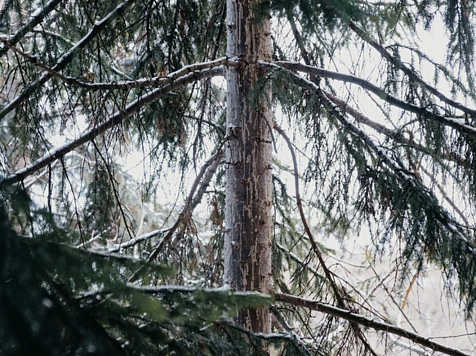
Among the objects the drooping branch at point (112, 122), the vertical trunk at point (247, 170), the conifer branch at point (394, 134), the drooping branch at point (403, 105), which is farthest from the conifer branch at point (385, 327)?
the drooping branch at point (112, 122)

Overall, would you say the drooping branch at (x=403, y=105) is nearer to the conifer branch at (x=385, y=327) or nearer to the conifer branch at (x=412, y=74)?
the conifer branch at (x=412, y=74)

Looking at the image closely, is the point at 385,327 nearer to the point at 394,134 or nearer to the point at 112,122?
the point at 394,134

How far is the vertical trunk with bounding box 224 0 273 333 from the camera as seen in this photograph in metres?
2.76

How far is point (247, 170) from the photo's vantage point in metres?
2.85

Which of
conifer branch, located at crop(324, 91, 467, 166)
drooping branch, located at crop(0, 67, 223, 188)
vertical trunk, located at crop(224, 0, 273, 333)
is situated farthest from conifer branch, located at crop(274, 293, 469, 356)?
drooping branch, located at crop(0, 67, 223, 188)

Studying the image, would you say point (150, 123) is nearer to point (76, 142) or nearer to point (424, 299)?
point (76, 142)

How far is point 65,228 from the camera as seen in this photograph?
100 cm

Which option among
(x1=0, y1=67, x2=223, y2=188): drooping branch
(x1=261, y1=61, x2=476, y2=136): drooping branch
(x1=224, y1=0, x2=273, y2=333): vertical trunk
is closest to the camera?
(x1=0, y1=67, x2=223, y2=188): drooping branch

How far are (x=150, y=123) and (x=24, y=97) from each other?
1156 mm

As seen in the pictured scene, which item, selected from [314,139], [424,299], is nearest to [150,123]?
[314,139]

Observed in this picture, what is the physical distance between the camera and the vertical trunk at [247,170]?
9.06 feet

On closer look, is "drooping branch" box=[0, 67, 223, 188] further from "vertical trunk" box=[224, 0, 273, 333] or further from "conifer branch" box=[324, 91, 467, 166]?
"conifer branch" box=[324, 91, 467, 166]

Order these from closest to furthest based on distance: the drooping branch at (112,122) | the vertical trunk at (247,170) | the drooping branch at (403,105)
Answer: the drooping branch at (112,122)
the drooping branch at (403,105)
the vertical trunk at (247,170)

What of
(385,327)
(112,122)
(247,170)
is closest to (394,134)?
(247,170)
